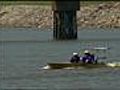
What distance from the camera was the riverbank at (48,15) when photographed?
18414cm

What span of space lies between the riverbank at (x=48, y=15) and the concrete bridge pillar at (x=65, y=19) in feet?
179

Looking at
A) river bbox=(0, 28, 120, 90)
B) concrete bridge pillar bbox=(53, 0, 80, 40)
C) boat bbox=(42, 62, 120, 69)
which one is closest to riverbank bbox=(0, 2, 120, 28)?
concrete bridge pillar bbox=(53, 0, 80, 40)

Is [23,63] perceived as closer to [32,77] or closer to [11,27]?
[32,77]

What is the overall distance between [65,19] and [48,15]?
63180mm

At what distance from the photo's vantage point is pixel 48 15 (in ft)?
618

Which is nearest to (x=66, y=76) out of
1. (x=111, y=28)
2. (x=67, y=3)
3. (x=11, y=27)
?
(x=67, y=3)

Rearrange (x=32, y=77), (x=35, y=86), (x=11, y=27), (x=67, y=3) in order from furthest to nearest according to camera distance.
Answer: (x=11, y=27) < (x=67, y=3) < (x=32, y=77) < (x=35, y=86)

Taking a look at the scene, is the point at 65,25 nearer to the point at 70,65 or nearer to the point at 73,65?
the point at 70,65

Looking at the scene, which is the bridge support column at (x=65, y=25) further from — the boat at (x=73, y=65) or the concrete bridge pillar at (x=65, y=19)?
the boat at (x=73, y=65)

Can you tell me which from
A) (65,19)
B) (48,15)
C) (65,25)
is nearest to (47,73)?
(65,25)

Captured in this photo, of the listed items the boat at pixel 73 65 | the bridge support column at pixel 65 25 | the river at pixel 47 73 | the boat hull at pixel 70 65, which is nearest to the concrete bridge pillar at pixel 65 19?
the bridge support column at pixel 65 25

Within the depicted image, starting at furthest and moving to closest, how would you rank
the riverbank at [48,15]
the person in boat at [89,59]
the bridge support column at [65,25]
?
the riverbank at [48,15] → the bridge support column at [65,25] → the person in boat at [89,59]

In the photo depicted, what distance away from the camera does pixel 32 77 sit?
7212 cm

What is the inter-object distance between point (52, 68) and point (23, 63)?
9.08 metres
